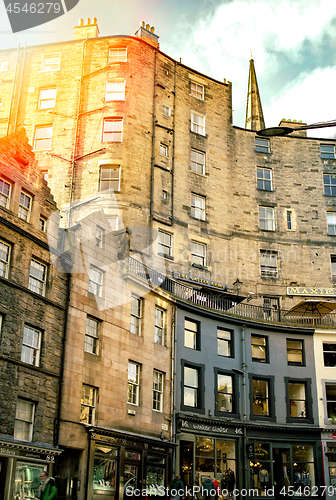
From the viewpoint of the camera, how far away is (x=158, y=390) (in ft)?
91.0

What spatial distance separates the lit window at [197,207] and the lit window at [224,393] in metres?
12.0

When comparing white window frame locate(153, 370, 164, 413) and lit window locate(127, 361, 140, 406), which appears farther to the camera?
white window frame locate(153, 370, 164, 413)

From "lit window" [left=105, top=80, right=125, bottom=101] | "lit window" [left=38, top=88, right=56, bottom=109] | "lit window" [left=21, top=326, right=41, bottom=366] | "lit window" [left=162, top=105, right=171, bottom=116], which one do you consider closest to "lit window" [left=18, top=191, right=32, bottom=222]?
"lit window" [left=21, top=326, right=41, bottom=366]

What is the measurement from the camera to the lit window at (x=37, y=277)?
72.6 ft

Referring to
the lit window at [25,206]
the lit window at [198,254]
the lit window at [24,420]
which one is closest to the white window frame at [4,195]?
the lit window at [25,206]

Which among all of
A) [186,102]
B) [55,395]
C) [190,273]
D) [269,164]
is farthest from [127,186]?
[55,395]

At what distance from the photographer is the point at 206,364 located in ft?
101

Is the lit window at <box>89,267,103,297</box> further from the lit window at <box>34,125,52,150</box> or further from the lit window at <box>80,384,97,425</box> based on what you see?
the lit window at <box>34,125,52,150</box>

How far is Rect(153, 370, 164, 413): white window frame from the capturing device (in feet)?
90.1

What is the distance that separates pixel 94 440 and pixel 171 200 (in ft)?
62.3

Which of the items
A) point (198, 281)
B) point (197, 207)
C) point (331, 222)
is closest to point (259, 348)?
point (198, 281)

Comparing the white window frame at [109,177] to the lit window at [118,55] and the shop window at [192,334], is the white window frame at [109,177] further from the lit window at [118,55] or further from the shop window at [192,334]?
the shop window at [192,334]

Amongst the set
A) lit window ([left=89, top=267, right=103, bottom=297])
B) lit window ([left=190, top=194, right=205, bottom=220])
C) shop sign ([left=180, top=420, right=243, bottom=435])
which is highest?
lit window ([left=190, top=194, right=205, bottom=220])

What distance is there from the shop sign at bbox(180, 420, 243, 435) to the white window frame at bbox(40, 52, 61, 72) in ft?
87.1
